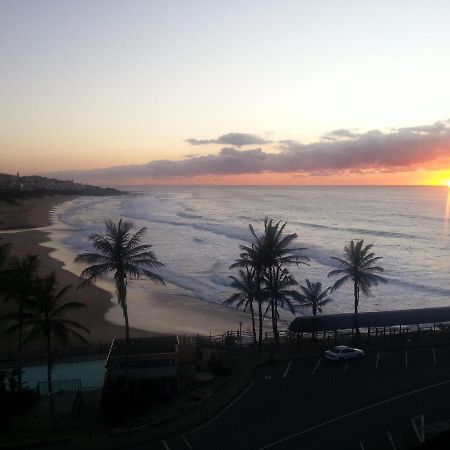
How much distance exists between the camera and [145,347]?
2523 centimetres

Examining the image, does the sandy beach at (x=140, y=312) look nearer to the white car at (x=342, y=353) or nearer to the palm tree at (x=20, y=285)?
the palm tree at (x=20, y=285)

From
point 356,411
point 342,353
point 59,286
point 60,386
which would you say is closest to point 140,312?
point 59,286

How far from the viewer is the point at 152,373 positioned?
24.0 metres

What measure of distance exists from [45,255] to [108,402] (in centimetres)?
5195

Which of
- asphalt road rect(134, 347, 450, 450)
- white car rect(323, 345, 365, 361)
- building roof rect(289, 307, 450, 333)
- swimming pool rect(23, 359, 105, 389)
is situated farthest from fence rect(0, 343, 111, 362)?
white car rect(323, 345, 365, 361)

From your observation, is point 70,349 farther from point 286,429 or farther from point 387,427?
point 387,427

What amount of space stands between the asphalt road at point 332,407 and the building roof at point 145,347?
4.58 metres

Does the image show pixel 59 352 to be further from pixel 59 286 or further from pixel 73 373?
pixel 59 286

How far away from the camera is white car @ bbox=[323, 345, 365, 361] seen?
28281mm

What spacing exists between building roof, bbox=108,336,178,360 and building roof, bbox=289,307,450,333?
31.0ft

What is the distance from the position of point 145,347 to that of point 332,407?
31.4 ft

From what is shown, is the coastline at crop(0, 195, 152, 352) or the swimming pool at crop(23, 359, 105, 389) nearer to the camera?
the swimming pool at crop(23, 359, 105, 389)

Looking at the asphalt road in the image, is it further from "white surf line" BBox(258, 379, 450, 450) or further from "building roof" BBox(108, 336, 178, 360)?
"building roof" BBox(108, 336, 178, 360)

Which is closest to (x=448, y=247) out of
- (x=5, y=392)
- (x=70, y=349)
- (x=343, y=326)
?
(x=343, y=326)
